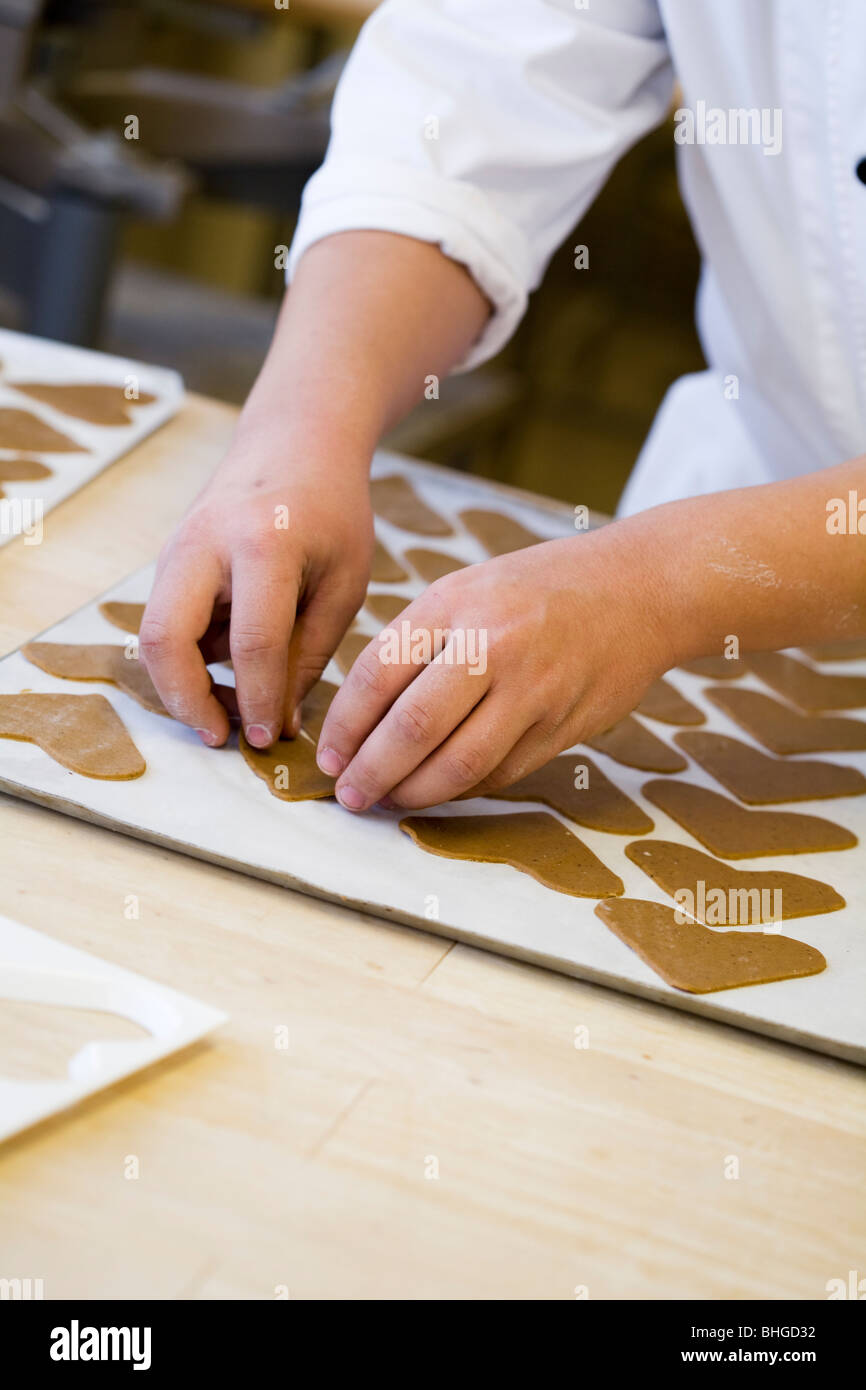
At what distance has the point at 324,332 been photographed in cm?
78

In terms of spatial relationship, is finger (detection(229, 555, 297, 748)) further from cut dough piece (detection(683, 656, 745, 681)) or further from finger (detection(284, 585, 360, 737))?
cut dough piece (detection(683, 656, 745, 681))

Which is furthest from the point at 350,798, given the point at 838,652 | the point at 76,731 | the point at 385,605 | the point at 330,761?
the point at 838,652

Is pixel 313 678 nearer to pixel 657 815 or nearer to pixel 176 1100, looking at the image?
pixel 657 815

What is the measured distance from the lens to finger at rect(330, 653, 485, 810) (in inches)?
23.0

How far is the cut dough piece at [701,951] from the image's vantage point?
55 centimetres

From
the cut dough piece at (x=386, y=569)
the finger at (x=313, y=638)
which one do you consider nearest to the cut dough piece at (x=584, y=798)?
the finger at (x=313, y=638)

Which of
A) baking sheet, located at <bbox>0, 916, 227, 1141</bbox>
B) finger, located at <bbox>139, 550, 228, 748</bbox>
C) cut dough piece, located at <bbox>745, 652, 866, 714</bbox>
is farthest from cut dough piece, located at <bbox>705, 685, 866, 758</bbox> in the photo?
baking sheet, located at <bbox>0, 916, 227, 1141</bbox>

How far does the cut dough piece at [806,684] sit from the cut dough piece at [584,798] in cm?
22

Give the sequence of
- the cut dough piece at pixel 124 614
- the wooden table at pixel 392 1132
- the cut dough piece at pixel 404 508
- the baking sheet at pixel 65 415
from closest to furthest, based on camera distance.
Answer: the wooden table at pixel 392 1132, the cut dough piece at pixel 124 614, the baking sheet at pixel 65 415, the cut dough piece at pixel 404 508

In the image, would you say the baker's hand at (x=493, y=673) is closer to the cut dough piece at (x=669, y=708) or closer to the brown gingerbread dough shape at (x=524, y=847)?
the brown gingerbread dough shape at (x=524, y=847)

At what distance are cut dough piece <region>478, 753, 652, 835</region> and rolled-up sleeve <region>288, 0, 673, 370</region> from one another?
37cm

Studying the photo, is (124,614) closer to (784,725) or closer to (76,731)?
(76,731)

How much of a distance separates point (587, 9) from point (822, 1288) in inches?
32.2

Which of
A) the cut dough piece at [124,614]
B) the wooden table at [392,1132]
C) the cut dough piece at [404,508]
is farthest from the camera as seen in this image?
the cut dough piece at [404,508]
